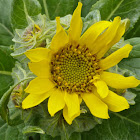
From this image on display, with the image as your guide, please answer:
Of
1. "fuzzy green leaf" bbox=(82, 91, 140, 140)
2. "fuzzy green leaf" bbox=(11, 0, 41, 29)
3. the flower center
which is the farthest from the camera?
"fuzzy green leaf" bbox=(82, 91, 140, 140)

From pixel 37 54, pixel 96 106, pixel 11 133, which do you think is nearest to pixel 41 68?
pixel 37 54

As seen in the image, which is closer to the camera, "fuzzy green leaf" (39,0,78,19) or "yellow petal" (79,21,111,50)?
"yellow petal" (79,21,111,50)

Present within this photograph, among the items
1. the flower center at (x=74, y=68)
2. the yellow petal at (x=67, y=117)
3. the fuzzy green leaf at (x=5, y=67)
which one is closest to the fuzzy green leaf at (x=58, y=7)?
the fuzzy green leaf at (x=5, y=67)

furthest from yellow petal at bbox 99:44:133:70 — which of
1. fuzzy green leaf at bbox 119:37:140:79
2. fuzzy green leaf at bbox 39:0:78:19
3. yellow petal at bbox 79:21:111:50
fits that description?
fuzzy green leaf at bbox 39:0:78:19

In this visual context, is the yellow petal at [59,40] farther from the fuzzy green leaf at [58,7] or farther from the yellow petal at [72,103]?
the fuzzy green leaf at [58,7]

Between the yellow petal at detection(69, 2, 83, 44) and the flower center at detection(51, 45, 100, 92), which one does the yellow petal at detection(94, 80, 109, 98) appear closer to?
the flower center at detection(51, 45, 100, 92)

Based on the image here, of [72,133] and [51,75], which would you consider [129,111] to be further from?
[51,75]

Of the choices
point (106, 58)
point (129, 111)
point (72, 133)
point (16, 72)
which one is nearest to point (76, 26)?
point (106, 58)

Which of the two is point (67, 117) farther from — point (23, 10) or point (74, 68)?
point (23, 10)

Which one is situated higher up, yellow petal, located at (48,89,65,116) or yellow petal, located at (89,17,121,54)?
yellow petal, located at (89,17,121,54)
